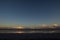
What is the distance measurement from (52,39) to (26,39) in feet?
11.9

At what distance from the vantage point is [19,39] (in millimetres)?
17500

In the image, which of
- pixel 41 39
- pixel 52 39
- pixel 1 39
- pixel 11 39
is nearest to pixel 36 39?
pixel 41 39

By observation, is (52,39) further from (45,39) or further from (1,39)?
(1,39)

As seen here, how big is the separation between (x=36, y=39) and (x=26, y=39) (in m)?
1.40

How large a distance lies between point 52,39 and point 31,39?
2939mm

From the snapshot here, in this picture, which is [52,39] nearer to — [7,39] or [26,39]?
[26,39]

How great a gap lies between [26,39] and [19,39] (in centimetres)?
97

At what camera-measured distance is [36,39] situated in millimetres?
17625

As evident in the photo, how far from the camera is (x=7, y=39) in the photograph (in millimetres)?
17422

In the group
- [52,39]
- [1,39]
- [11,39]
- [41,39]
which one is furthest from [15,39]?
[52,39]

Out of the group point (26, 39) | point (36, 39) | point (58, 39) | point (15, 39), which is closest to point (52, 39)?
point (58, 39)

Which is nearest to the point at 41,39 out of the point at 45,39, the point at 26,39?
the point at 45,39

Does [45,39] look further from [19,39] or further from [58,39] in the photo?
[19,39]

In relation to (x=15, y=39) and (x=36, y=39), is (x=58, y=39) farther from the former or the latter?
(x=15, y=39)
